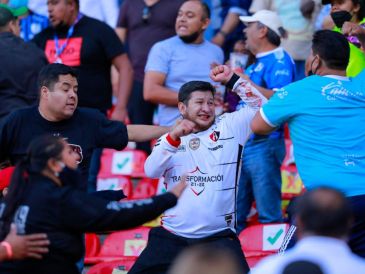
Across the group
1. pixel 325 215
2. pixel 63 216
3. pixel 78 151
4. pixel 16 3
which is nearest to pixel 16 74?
pixel 16 3

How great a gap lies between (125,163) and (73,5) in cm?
213

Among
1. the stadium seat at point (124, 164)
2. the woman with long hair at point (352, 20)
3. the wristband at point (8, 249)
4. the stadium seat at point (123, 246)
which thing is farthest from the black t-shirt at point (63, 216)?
the stadium seat at point (124, 164)

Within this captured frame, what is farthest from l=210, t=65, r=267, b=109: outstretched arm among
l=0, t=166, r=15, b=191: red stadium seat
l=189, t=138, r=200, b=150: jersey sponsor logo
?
l=0, t=166, r=15, b=191: red stadium seat

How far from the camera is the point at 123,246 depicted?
902cm

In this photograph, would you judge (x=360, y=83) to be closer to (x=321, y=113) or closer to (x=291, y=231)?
(x=321, y=113)

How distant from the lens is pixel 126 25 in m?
11.0

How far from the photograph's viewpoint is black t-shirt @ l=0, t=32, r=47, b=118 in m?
8.85

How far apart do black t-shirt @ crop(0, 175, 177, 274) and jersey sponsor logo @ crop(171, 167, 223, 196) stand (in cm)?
111

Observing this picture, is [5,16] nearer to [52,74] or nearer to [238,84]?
[52,74]

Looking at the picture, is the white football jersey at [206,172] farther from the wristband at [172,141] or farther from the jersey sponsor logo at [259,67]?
the jersey sponsor logo at [259,67]

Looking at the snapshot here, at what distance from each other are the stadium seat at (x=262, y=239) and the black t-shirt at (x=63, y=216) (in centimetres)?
302

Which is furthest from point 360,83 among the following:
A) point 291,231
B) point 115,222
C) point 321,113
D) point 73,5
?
point 73,5

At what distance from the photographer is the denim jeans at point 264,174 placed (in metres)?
8.77

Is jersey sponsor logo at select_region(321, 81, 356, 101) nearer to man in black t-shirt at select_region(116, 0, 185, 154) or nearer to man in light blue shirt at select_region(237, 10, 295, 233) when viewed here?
man in light blue shirt at select_region(237, 10, 295, 233)
